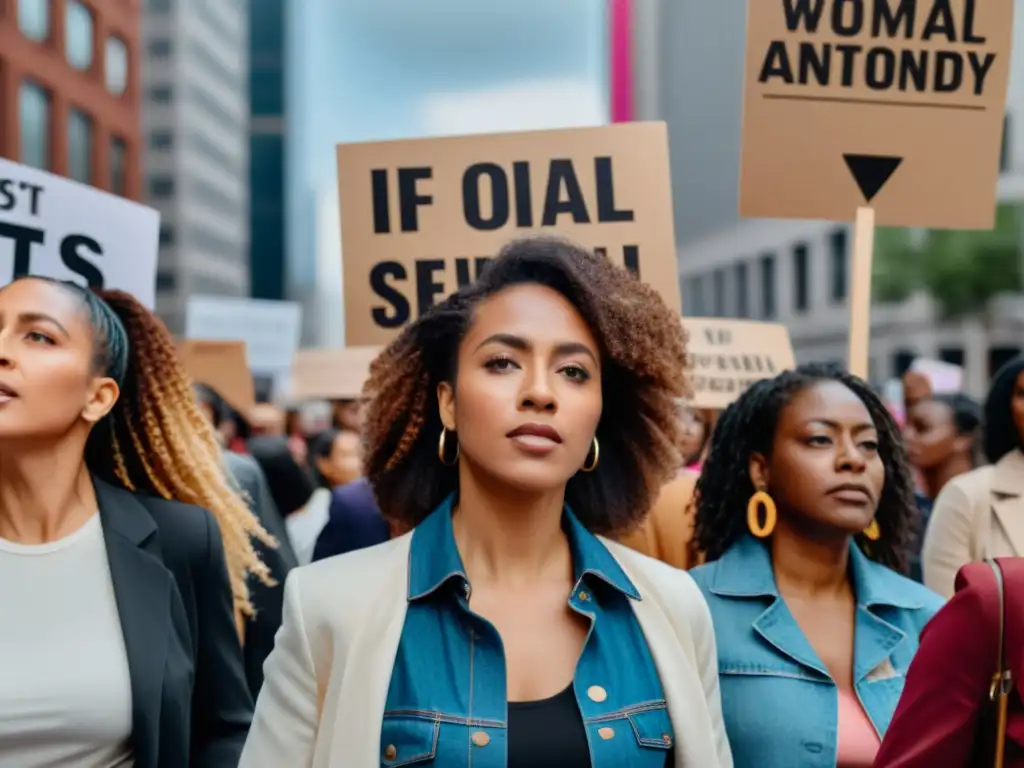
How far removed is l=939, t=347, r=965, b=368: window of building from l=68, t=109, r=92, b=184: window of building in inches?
1056

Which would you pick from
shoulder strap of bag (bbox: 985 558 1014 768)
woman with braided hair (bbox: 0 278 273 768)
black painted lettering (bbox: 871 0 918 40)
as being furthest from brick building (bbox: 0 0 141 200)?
shoulder strap of bag (bbox: 985 558 1014 768)

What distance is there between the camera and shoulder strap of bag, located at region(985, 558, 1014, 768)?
238 cm

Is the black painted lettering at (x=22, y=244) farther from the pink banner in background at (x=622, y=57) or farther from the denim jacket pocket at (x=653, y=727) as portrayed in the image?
the pink banner in background at (x=622, y=57)

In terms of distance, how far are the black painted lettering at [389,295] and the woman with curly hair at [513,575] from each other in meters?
1.89

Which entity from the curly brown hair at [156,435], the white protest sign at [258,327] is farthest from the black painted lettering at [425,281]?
the white protest sign at [258,327]

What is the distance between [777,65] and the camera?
5125 millimetres

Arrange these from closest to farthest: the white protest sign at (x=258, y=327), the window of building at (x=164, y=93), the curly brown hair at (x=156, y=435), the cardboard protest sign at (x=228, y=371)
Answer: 1. the curly brown hair at (x=156, y=435)
2. the cardboard protest sign at (x=228, y=371)
3. the white protest sign at (x=258, y=327)
4. the window of building at (x=164, y=93)

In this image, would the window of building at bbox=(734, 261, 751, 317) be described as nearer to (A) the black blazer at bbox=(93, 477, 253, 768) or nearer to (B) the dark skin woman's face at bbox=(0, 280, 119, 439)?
(A) the black blazer at bbox=(93, 477, 253, 768)

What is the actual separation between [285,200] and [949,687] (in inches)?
4690

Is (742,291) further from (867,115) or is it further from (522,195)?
(522,195)

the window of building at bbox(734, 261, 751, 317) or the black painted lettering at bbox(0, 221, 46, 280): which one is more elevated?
the window of building at bbox(734, 261, 751, 317)

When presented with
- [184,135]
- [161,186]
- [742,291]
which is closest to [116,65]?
[742,291]

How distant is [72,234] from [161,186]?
77.5 metres

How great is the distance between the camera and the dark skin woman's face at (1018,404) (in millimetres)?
5264
